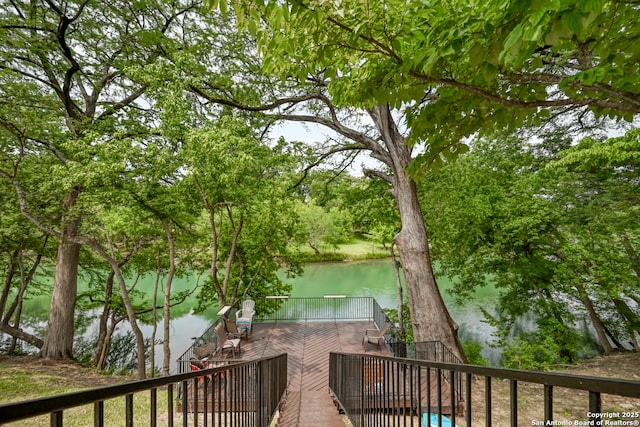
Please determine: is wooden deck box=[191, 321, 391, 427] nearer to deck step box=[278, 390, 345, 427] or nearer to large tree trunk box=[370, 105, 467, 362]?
deck step box=[278, 390, 345, 427]

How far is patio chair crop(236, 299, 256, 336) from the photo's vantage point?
9.98 meters

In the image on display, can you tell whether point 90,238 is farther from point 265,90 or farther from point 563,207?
point 563,207

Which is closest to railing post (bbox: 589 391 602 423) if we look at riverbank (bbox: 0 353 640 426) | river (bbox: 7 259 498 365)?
riverbank (bbox: 0 353 640 426)

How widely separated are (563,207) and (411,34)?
32.5 ft

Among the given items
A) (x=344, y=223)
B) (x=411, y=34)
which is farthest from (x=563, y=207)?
(x=344, y=223)

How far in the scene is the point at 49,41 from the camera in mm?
8344

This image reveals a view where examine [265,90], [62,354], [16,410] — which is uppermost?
[265,90]

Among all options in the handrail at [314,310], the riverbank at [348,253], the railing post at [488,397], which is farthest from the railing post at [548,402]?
the riverbank at [348,253]

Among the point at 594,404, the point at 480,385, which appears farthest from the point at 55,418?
the point at 480,385

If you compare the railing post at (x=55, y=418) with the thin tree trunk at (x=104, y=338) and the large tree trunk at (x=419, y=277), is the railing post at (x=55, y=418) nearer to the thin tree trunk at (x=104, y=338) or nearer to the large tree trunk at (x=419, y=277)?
the large tree trunk at (x=419, y=277)

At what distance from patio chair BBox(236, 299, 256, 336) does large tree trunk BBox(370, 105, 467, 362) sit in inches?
219

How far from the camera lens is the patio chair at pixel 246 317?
393 inches

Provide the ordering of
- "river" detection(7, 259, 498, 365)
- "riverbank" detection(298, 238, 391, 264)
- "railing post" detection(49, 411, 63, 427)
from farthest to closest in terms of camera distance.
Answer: "riverbank" detection(298, 238, 391, 264) → "river" detection(7, 259, 498, 365) → "railing post" detection(49, 411, 63, 427)

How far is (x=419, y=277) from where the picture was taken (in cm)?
764
